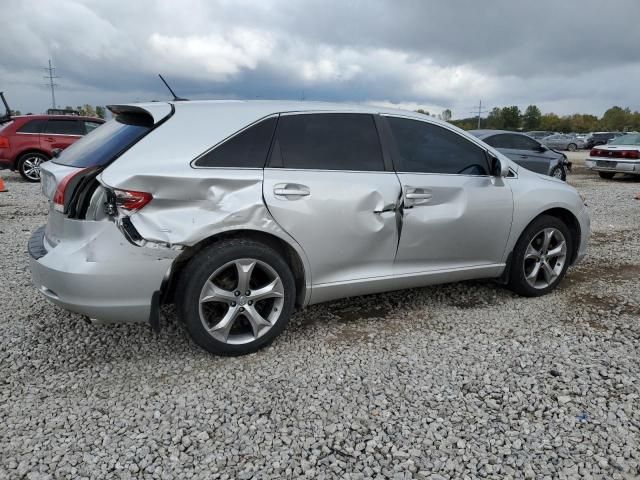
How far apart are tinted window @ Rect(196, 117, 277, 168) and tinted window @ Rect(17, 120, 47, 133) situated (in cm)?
1081

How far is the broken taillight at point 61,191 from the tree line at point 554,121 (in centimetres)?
10662

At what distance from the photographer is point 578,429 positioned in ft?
8.04

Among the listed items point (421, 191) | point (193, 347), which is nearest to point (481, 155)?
point (421, 191)

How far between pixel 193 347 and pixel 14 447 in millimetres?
1187

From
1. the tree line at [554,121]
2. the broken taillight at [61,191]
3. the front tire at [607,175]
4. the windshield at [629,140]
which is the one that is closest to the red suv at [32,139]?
the broken taillight at [61,191]

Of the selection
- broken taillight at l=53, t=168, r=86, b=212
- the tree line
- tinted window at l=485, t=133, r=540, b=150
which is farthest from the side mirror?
the tree line

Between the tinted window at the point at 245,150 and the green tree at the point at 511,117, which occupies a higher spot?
the green tree at the point at 511,117

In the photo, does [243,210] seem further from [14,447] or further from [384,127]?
[14,447]

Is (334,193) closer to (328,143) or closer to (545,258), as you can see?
(328,143)

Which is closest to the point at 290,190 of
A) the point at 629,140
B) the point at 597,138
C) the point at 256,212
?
the point at 256,212

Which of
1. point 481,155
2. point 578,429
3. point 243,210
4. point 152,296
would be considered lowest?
point 578,429

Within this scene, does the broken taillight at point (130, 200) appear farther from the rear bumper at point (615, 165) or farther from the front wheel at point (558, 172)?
the rear bumper at point (615, 165)

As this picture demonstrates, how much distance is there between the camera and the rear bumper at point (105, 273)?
269 centimetres

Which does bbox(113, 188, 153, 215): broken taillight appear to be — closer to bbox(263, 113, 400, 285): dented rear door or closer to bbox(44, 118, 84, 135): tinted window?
bbox(263, 113, 400, 285): dented rear door
